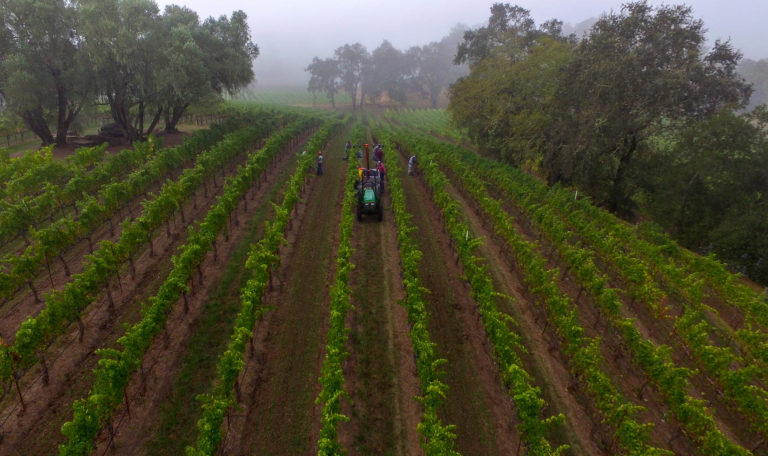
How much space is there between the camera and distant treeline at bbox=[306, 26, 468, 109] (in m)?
106

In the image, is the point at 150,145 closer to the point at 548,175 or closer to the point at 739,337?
the point at 548,175

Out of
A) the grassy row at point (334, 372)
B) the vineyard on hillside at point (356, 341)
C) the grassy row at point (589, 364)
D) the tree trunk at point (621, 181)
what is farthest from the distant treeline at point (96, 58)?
the tree trunk at point (621, 181)

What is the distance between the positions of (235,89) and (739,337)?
165ft

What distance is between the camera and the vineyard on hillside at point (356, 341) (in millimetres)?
9172

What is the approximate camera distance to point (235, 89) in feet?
150

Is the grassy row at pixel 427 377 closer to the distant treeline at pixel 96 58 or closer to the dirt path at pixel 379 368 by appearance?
Answer: the dirt path at pixel 379 368

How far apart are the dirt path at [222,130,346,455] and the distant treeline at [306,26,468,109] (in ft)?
303

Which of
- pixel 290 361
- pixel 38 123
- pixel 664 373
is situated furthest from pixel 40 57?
pixel 664 373

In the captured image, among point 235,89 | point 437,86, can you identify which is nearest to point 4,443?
point 235,89

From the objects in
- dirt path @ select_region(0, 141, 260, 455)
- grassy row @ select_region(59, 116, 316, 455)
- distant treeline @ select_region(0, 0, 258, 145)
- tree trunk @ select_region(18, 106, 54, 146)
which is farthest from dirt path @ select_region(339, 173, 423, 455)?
tree trunk @ select_region(18, 106, 54, 146)

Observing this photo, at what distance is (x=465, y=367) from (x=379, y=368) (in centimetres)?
283

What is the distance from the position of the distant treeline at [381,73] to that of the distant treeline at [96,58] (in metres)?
69.4

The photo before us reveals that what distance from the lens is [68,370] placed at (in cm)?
1088

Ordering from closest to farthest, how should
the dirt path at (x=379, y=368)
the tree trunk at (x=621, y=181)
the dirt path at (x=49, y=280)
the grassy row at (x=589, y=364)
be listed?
the grassy row at (x=589, y=364)
the dirt path at (x=379, y=368)
the dirt path at (x=49, y=280)
the tree trunk at (x=621, y=181)
